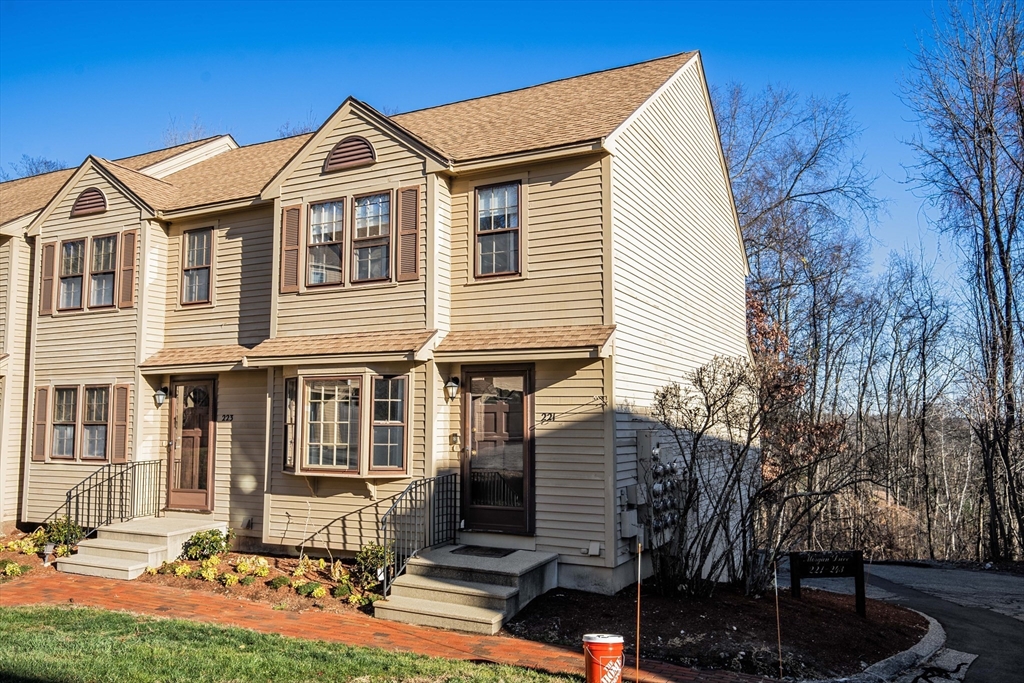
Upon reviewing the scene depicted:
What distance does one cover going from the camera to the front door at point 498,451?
400 inches

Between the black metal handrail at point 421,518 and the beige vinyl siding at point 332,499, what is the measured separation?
278 mm

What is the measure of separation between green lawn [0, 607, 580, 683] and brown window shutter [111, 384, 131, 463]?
5.58 metres

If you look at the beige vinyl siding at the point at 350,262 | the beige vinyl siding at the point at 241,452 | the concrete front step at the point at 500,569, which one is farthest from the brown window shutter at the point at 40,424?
the concrete front step at the point at 500,569

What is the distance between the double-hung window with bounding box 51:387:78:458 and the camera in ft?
45.4

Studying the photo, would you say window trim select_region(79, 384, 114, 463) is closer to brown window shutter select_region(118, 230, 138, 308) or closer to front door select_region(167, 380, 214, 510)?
front door select_region(167, 380, 214, 510)

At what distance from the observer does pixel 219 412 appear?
12812mm

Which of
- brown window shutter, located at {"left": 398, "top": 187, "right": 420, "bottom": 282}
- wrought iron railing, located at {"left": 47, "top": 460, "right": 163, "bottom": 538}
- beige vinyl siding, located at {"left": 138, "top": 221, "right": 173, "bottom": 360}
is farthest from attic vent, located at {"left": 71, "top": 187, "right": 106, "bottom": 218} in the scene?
brown window shutter, located at {"left": 398, "top": 187, "right": 420, "bottom": 282}

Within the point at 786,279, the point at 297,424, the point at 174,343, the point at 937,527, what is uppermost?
the point at 786,279

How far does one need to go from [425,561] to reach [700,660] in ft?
11.5

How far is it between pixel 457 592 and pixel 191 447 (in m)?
6.52

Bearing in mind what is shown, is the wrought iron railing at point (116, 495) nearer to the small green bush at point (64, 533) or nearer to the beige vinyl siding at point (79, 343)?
the small green bush at point (64, 533)

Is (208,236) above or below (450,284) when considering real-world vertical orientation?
above

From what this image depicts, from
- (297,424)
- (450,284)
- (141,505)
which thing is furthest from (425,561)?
(141,505)

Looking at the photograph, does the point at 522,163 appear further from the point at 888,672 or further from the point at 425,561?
the point at 888,672
